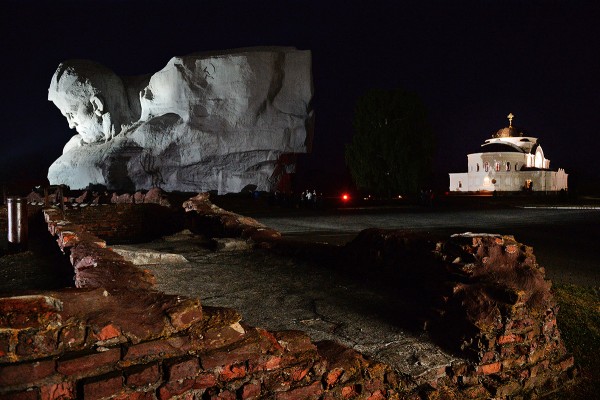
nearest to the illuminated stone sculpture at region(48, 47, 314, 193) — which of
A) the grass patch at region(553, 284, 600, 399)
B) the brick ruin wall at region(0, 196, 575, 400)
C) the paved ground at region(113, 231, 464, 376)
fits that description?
the paved ground at region(113, 231, 464, 376)

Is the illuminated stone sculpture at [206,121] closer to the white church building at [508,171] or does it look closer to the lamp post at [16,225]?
the lamp post at [16,225]

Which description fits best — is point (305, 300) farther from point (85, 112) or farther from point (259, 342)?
point (85, 112)

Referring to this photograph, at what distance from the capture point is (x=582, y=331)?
490 cm

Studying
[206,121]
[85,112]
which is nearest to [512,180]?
[206,121]

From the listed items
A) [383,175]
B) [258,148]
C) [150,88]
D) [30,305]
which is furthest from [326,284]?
[383,175]

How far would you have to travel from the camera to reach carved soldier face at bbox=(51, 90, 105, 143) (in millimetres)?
30781

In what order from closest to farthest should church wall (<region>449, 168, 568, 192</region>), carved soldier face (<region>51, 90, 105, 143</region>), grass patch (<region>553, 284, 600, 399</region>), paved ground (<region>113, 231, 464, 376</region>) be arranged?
paved ground (<region>113, 231, 464, 376</region>) < grass patch (<region>553, 284, 600, 399</region>) < carved soldier face (<region>51, 90, 105, 143</region>) < church wall (<region>449, 168, 568, 192</region>)

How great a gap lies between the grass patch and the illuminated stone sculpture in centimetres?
2412

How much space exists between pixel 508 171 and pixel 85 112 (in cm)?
5130

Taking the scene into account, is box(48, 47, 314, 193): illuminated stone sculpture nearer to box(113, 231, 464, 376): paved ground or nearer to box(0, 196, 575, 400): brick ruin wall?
box(113, 231, 464, 376): paved ground

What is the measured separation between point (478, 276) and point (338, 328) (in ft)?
3.92

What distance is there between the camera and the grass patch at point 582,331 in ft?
12.0

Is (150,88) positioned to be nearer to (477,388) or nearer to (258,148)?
(258,148)

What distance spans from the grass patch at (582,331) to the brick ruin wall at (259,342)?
18 centimetres
